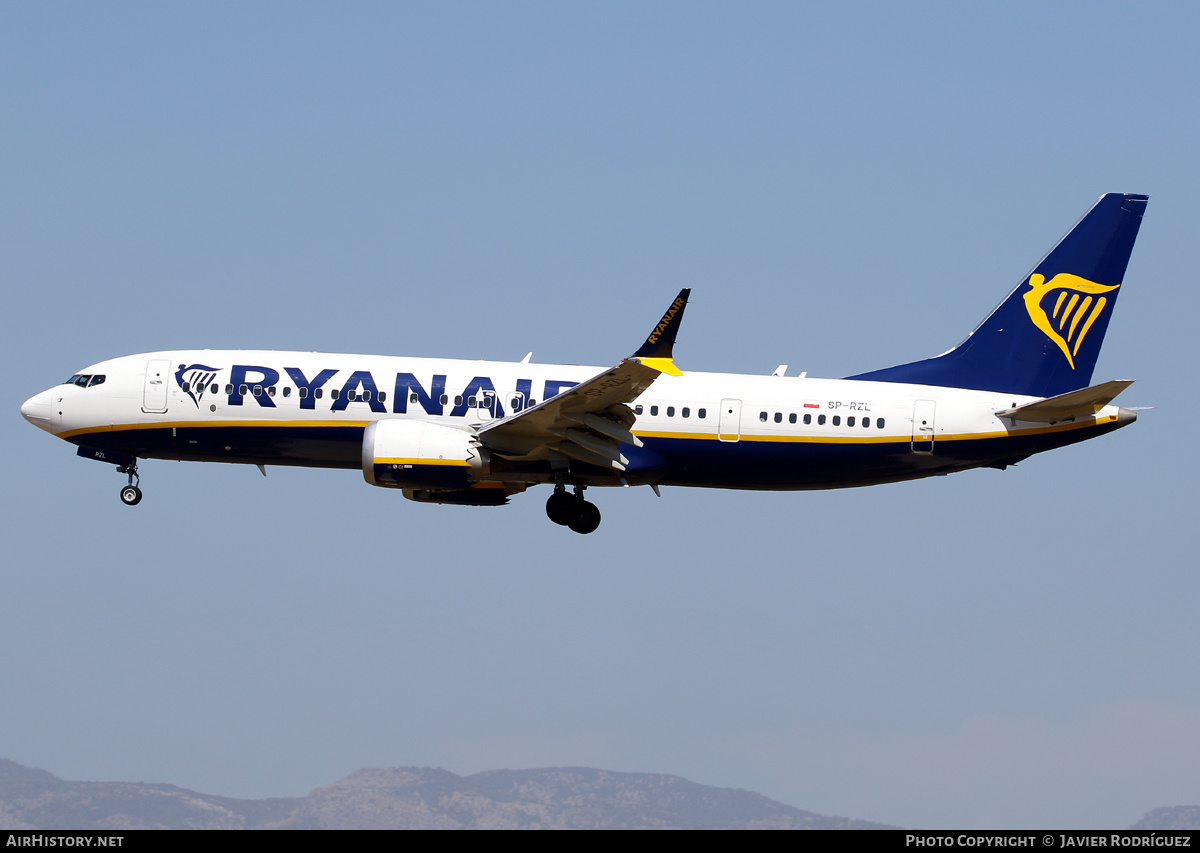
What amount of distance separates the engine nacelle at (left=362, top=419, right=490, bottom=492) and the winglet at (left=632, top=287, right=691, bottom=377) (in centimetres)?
615

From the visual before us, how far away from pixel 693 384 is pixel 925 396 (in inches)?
255

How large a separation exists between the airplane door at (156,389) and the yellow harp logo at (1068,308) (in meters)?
24.8

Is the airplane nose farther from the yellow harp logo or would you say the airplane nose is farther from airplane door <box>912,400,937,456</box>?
the yellow harp logo

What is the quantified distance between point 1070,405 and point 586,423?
12.8 m

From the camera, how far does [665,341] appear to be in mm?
32594

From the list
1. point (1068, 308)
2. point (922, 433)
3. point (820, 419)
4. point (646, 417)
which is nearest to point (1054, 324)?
point (1068, 308)

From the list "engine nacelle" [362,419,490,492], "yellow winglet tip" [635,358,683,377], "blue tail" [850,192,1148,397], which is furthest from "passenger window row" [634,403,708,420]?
"blue tail" [850,192,1148,397]

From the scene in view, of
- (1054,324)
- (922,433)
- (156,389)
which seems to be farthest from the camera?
(1054,324)

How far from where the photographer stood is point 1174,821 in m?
179

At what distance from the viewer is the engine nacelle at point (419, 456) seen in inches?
1421

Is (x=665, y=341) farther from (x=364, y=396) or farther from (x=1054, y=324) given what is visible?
(x=1054, y=324)

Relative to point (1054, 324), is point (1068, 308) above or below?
above

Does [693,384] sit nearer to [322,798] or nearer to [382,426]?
[382,426]

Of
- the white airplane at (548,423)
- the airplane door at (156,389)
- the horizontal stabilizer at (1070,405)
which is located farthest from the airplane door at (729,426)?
the airplane door at (156,389)
